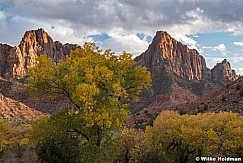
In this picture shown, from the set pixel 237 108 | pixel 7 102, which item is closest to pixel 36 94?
pixel 237 108

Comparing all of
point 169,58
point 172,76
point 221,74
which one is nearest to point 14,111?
point 172,76

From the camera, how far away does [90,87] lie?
15672mm

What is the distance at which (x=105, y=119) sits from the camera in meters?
16.2

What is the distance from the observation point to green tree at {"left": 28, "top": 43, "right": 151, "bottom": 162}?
1606cm

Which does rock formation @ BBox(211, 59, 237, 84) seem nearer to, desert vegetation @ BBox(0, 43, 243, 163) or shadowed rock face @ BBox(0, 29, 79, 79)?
shadowed rock face @ BBox(0, 29, 79, 79)

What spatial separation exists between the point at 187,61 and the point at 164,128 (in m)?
170

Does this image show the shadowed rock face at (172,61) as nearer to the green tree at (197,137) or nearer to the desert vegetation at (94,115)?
the green tree at (197,137)

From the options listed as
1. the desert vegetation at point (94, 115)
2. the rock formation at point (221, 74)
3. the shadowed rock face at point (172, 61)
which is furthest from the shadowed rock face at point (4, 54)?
the desert vegetation at point (94, 115)

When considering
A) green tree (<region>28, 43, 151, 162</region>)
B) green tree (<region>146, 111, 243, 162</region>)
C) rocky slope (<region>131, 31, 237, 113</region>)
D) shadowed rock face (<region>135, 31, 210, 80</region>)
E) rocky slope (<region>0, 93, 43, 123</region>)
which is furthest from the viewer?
shadowed rock face (<region>135, 31, 210, 80</region>)

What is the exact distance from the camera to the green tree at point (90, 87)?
52.7ft

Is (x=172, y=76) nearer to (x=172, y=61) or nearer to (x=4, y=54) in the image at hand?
(x=172, y=61)

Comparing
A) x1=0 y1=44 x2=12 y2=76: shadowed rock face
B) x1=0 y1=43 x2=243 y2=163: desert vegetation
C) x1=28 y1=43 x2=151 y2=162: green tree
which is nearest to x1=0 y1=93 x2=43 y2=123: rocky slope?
x1=0 y1=43 x2=243 y2=163: desert vegetation

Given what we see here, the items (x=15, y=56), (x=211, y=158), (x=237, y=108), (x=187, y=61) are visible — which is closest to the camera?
(x=211, y=158)

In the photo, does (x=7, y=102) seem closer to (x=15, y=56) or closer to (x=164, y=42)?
(x=15, y=56)
